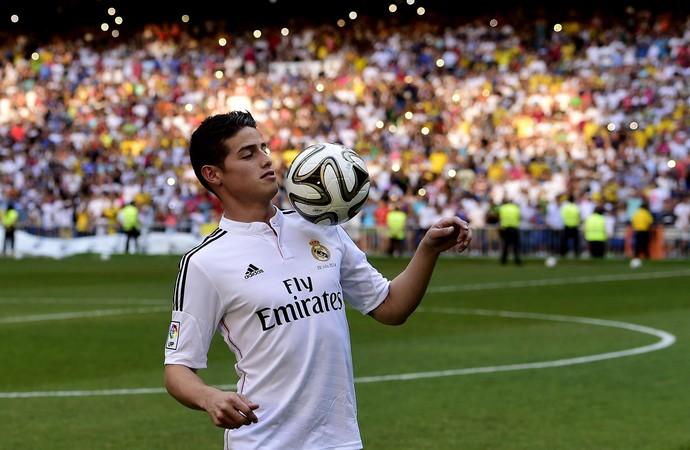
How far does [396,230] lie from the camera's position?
1357 inches

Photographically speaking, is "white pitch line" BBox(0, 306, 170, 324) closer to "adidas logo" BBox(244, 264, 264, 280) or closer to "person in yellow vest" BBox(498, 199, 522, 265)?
"person in yellow vest" BBox(498, 199, 522, 265)

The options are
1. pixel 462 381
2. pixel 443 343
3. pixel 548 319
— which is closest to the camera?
pixel 462 381

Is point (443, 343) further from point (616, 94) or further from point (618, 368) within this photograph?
point (616, 94)

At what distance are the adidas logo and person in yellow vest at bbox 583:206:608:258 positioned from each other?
2801 cm

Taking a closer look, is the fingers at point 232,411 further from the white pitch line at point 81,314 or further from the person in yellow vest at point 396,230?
the person in yellow vest at point 396,230

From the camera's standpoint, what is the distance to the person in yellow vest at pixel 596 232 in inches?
1262

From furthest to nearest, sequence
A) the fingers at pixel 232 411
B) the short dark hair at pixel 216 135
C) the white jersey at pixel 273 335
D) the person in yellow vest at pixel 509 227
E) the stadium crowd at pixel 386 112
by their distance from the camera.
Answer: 1. the stadium crowd at pixel 386 112
2. the person in yellow vest at pixel 509 227
3. the short dark hair at pixel 216 135
4. the white jersey at pixel 273 335
5. the fingers at pixel 232 411

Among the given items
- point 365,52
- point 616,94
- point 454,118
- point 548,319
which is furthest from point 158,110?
point 548,319

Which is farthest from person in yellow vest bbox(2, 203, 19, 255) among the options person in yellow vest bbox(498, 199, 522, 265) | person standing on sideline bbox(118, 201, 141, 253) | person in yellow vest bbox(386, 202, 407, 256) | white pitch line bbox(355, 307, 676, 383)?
white pitch line bbox(355, 307, 676, 383)

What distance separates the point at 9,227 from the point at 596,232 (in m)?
16.7

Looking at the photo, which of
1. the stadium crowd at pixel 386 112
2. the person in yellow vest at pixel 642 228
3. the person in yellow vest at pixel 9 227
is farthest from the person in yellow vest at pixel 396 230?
the person in yellow vest at pixel 9 227

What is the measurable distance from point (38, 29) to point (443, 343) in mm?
39609

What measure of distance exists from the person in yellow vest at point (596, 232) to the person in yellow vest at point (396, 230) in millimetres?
4946

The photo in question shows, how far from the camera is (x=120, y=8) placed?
1988 inches
